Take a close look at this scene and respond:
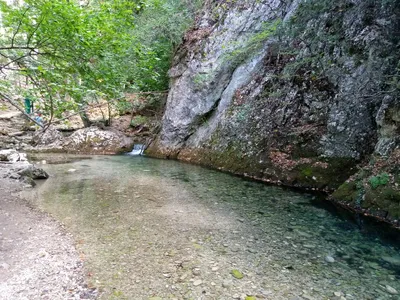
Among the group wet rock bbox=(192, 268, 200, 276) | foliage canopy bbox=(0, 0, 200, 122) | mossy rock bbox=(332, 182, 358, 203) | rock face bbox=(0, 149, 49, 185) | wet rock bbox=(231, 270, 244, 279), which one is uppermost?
foliage canopy bbox=(0, 0, 200, 122)

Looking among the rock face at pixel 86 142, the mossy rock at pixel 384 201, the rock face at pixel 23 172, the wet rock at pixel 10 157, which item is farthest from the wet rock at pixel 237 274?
the rock face at pixel 86 142

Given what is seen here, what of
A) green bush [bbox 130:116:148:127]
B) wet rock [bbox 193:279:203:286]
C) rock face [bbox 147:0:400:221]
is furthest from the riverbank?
green bush [bbox 130:116:148:127]

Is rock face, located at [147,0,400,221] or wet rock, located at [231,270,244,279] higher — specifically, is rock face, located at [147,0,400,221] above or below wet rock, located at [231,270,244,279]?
above

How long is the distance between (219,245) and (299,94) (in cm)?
726

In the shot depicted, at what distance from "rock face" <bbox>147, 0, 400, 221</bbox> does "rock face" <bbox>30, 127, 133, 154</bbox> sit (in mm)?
4595

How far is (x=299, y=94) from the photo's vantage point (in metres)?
9.91

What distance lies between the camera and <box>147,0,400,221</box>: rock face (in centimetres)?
759

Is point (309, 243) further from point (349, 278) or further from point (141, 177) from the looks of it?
point (141, 177)

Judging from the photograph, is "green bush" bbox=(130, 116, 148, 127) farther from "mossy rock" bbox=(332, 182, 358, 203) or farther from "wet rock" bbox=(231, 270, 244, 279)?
"wet rock" bbox=(231, 270, 244, 279)

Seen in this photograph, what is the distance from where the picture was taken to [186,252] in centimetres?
428

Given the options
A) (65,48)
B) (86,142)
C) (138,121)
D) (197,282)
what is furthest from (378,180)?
(138,121)

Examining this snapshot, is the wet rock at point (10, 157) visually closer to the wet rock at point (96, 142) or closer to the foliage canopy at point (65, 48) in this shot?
the wet rock at point (96, 142)

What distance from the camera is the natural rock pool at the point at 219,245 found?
11.3 feet

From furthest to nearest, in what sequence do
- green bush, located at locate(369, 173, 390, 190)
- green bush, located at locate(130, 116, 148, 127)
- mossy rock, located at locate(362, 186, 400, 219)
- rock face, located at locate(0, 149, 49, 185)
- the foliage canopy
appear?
green bush, located at locate(130, 116, 148, 127)
rock face, located at locate(0, 149, 49, 185)
green bush, located at locate(369, 173, 390, 190)
mossy rock, located at locate(362, 186, 400, 219)
the foliage canopy
